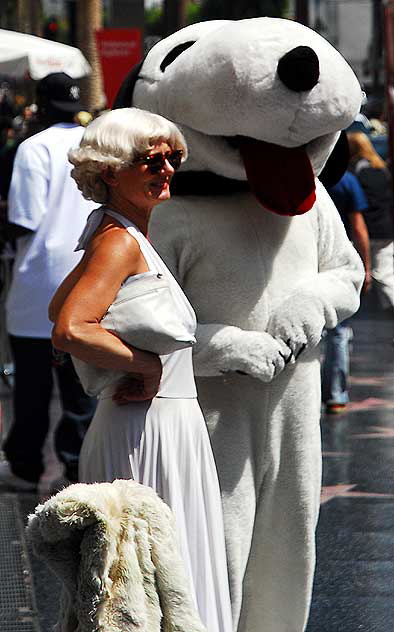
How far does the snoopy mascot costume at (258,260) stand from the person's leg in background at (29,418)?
290cm

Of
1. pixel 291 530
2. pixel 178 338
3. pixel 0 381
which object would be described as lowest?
pixel 0 381

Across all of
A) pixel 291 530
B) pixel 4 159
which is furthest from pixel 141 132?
pixel 4 159

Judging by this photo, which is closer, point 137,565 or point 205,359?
point 137,565

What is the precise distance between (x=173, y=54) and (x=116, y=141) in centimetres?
81

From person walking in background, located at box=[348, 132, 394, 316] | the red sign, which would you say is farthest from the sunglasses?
the red sign

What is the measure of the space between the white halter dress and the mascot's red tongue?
2.01ft

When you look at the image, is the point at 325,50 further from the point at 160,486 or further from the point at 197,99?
the point at 160,486

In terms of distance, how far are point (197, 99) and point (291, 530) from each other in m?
1.36

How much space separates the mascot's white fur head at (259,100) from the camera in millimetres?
3963

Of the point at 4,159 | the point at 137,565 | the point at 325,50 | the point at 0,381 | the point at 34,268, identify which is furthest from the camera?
the point at 0,381

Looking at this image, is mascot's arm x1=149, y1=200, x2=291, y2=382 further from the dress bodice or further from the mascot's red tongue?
the dress bodice

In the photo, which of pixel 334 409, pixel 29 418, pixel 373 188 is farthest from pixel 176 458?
pixel 373 188

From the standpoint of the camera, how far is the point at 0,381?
10.7 m

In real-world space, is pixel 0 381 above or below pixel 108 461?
below
